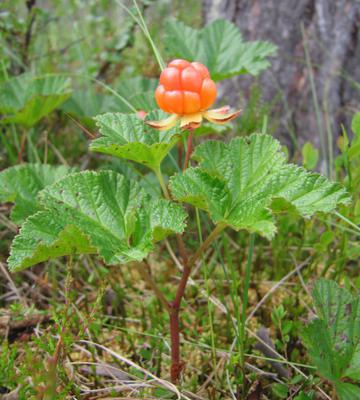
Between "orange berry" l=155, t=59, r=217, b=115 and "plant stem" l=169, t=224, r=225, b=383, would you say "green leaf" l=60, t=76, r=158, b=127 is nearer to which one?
"orange berry" l=155, t=59, r=217, b=115

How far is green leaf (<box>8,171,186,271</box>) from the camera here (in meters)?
1.15

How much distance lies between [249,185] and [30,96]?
1.45 m

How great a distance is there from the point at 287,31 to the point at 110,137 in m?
1.79

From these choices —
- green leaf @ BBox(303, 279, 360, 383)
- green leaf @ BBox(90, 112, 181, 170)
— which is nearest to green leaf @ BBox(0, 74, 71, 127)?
green leaf @ BBox(90, 112, 181, 170)

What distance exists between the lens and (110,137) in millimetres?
1309

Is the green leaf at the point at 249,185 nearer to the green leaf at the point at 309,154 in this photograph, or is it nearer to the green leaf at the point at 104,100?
the green leaf at the point at 309,154

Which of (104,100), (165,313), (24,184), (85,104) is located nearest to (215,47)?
(104,100)

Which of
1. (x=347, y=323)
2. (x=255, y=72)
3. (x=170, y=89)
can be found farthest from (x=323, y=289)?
(x=255, y=72)

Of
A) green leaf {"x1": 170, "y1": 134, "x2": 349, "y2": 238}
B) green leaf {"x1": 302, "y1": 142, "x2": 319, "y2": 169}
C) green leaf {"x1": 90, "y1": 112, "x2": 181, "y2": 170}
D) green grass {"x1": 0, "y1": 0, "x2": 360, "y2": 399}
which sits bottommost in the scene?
green grass {"x1": 0, "y1": 0, "x2": 360, "y2": 399}

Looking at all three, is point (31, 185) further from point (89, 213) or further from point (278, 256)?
point (278, 256)

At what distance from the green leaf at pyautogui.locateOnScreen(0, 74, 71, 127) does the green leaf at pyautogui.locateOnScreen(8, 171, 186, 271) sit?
0.96 meters

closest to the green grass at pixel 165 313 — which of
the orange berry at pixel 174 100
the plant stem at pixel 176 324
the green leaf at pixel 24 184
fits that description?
the plant stem at pixel 176 324

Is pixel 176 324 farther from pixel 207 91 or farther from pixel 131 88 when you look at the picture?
pixel 131 88

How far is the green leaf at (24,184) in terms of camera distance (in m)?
1.70
